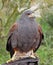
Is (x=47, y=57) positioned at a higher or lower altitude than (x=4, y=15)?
lower

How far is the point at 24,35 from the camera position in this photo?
7156 millimetres

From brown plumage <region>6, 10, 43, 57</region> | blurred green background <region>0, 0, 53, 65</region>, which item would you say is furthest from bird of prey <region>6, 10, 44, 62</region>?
blurred green background <region>0, 0, 53, 65</region>

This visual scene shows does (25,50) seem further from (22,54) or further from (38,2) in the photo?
(38,2)

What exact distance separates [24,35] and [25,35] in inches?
0.7

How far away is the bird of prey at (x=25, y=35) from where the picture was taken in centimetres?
713

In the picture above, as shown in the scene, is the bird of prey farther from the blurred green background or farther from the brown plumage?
the blurred green background

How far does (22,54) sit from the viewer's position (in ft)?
23.5

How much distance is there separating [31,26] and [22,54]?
1.70ft

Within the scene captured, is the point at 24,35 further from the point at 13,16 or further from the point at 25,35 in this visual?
the point at 13,16

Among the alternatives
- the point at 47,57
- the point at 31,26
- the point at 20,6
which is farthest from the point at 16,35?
the point at 20,6

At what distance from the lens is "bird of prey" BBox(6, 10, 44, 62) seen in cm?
713

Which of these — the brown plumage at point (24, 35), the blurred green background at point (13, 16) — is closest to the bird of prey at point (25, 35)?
the brown plumage at point (24, 35)

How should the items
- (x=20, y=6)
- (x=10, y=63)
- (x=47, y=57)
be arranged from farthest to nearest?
(x=20, y=6)
(x=47, y=57)
(x=10, y=63)

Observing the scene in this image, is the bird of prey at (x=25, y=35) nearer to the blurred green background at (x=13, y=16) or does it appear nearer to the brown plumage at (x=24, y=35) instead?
the brown plumage at (x=24, y=35)
